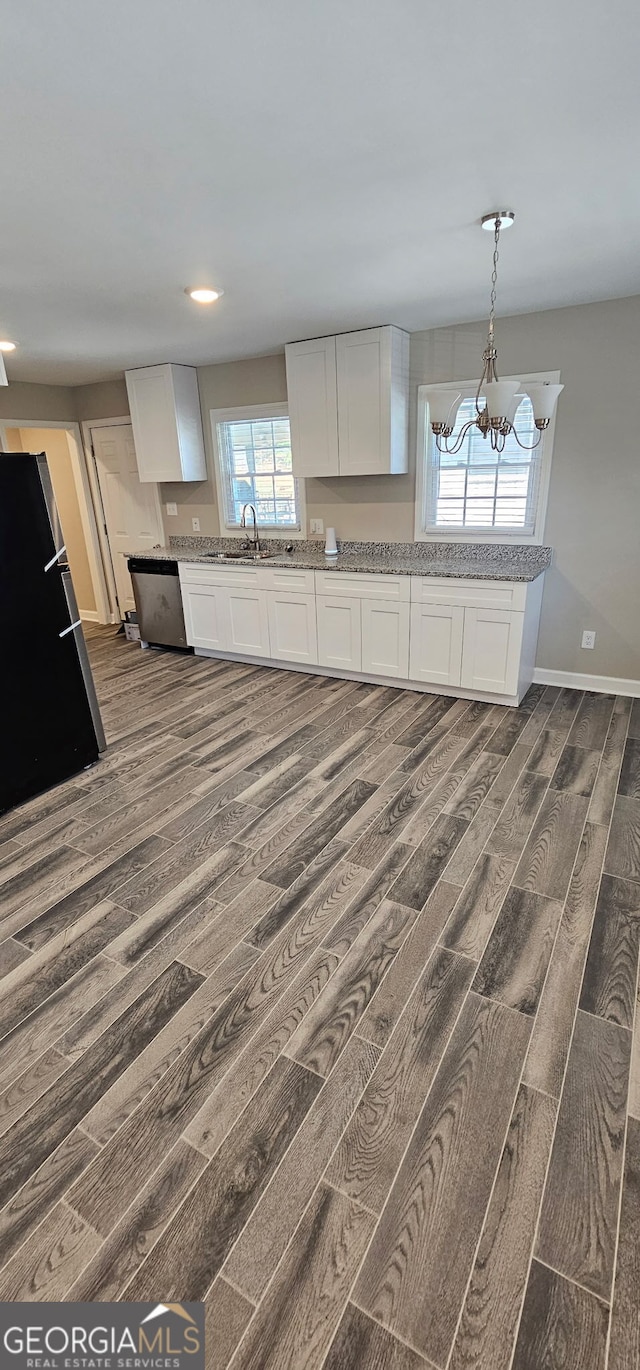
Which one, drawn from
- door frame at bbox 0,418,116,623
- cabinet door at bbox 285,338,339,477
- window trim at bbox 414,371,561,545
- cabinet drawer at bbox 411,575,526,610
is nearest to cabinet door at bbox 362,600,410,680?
cabinet drawer at bbox 411,575,526,610

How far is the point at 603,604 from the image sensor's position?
399cm

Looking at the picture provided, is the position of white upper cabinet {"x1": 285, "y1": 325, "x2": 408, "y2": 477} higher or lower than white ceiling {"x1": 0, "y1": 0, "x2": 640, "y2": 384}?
lower

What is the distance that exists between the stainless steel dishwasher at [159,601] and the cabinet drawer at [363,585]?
4.95 feet

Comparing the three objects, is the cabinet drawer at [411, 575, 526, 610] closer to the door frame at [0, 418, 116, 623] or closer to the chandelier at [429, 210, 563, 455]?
the chandelier at [429, 210, 563, 455]

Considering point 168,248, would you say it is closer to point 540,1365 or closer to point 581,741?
point 581,741

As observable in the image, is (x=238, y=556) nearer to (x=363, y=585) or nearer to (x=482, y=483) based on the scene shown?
(x=363, y=585)

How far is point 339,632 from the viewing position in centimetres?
446

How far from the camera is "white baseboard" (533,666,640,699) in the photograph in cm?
405

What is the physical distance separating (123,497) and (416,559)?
3332 mm

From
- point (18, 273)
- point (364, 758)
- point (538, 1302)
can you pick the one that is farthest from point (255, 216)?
point (538, 1302)

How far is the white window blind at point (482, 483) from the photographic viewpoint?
4.02 meters

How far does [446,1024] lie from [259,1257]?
2.39ft

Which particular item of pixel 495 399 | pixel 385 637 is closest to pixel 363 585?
pixel 385 637

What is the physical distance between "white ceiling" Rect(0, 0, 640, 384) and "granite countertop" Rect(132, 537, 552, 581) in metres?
1.55
